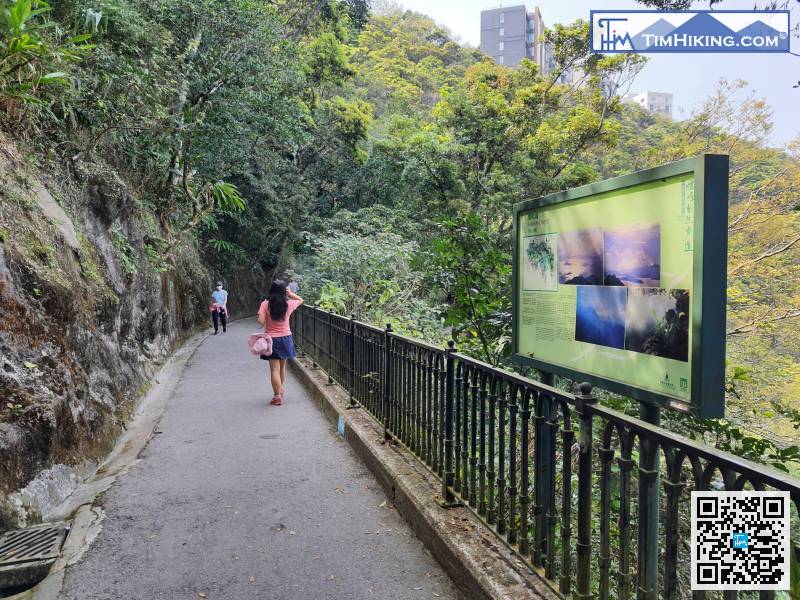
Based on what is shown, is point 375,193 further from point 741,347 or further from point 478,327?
point 478,327

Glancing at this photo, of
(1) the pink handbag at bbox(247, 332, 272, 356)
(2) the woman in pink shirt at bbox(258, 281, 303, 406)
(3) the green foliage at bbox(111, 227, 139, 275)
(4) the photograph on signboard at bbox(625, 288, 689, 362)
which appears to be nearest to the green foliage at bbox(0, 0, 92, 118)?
(3) the green foliage at bbox(111, 227, 139, 275)

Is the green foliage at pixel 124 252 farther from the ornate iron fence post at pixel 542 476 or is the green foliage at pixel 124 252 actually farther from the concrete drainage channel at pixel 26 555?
the ornate iron fence post at pixel 542 476

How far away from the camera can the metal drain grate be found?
329 cm

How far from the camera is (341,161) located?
25938mm

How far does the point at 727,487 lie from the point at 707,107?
20.3 metres

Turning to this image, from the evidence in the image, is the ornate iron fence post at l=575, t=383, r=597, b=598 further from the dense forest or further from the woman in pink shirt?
the woman in pink shirt

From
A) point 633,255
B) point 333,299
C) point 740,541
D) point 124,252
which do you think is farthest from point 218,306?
point 740,541

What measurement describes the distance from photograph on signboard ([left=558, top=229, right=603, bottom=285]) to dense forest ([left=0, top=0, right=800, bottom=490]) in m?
1.67

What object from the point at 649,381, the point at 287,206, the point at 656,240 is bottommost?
the point at 649,381

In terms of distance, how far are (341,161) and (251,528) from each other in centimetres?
2358

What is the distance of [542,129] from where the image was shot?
18828 mm

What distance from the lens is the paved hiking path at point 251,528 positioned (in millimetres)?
3215

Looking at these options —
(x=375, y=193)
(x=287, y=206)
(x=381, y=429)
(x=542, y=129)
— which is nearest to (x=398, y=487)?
(x=381, y=429)

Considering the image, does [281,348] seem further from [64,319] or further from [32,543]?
[32,543]
